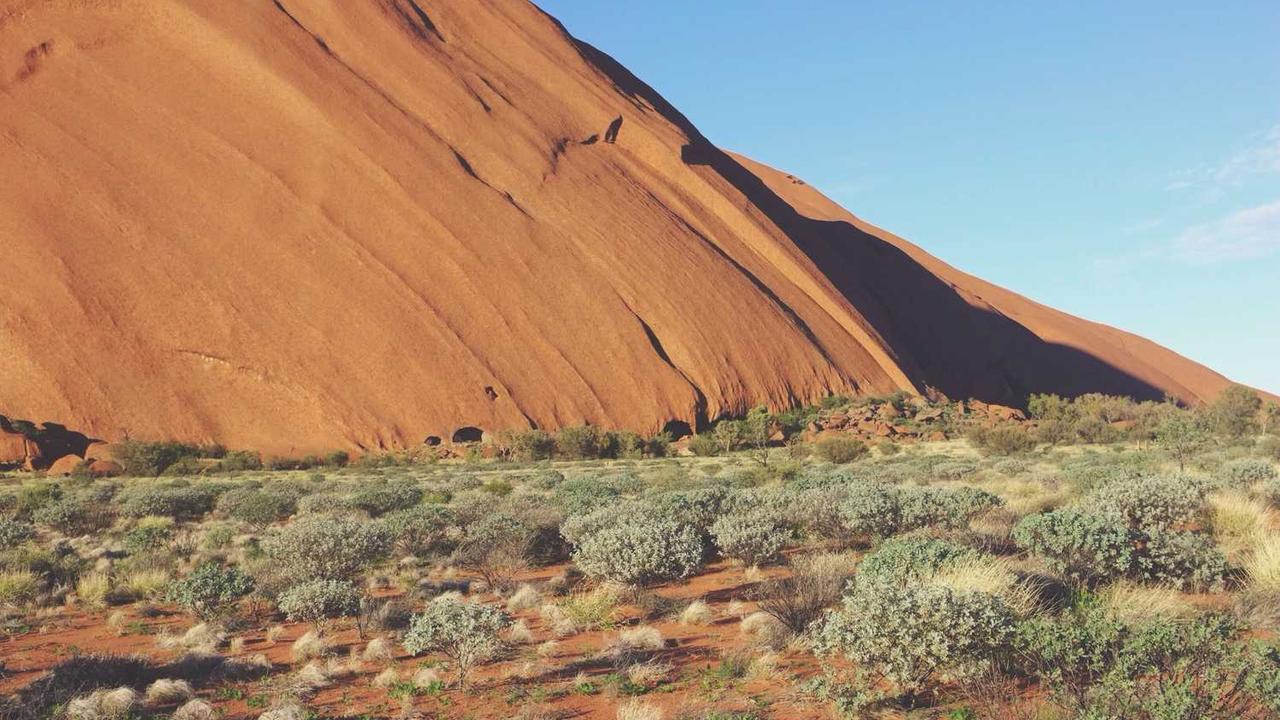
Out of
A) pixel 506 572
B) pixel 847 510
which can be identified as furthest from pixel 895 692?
pixel 506 572

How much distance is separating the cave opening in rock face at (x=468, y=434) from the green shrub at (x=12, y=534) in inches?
726

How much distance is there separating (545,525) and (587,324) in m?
24.3

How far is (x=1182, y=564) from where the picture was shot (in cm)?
628

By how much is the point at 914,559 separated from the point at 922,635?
1856mm

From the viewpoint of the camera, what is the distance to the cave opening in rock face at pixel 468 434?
30.0 m

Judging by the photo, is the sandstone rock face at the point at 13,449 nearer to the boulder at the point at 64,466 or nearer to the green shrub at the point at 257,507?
the boulder at the point at 64,466

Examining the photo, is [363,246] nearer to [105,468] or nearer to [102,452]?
[102,452]

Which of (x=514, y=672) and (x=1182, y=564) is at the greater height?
(x=1182, y=564)

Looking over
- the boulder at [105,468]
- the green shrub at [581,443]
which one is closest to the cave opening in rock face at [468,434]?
the green shrub at [581,443]

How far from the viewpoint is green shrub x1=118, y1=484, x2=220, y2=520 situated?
13875mm

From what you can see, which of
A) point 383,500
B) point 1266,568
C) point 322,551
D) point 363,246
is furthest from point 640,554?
point 363,246

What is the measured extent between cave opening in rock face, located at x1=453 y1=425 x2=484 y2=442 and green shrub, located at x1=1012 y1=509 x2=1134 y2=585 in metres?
25.1

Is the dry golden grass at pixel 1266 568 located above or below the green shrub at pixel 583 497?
above

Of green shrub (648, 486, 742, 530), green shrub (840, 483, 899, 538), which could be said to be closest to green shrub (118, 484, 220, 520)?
green shrub (648, 486, 742, 530)
